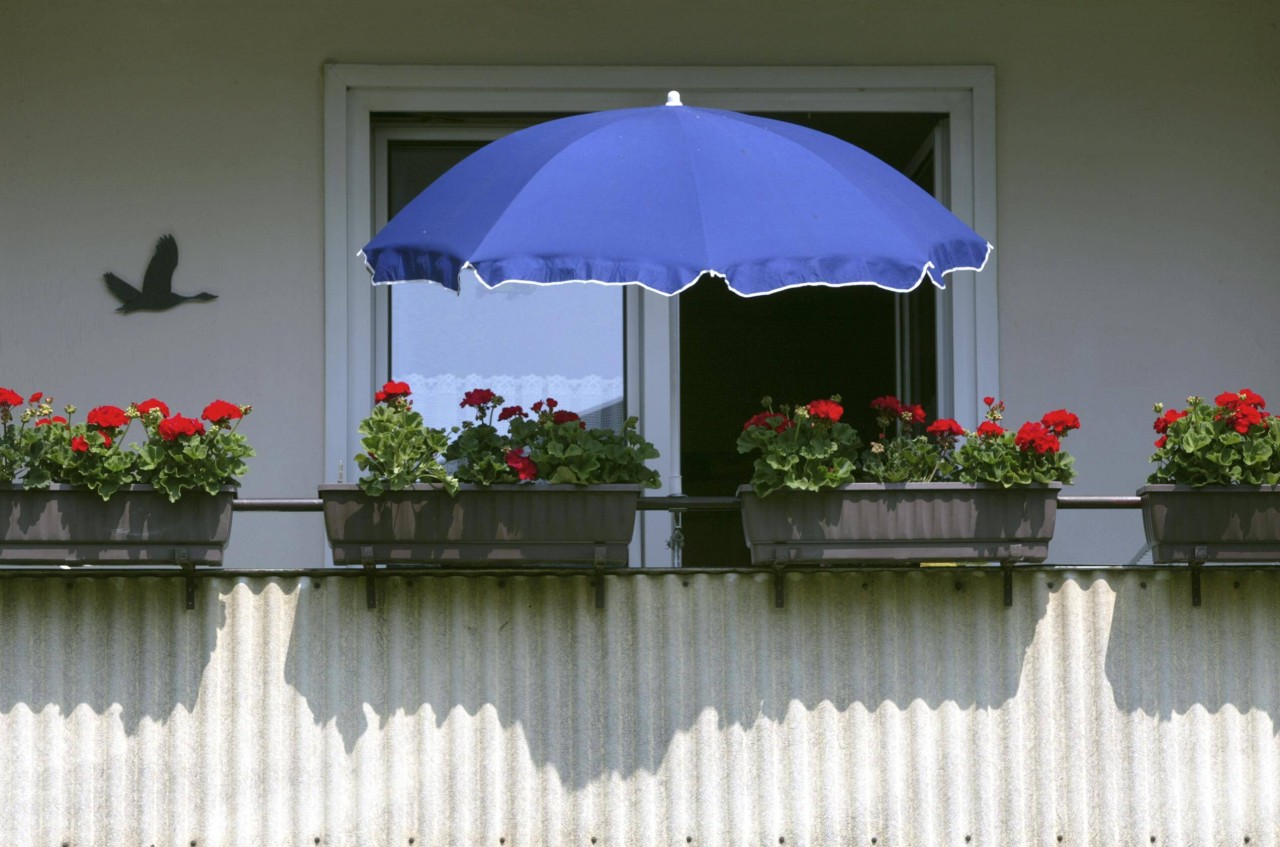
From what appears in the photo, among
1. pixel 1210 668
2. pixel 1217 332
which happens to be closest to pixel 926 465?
pixel 1210 668

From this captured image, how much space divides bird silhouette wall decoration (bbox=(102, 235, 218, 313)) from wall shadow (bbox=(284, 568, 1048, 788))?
5.96 feet

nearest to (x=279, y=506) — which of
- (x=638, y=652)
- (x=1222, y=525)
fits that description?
(x=638, y=652)

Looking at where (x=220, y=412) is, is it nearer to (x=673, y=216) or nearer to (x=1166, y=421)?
(x=673, y=216)

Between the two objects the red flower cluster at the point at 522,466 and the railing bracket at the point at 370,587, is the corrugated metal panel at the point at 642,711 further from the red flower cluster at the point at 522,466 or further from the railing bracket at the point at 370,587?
the red flower cluster at the point at 522,466

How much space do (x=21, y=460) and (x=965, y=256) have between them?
108 inches

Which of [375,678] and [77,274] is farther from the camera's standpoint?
[77,274]

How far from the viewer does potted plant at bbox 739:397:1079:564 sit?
4.92 m

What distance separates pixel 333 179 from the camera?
21.0 ft

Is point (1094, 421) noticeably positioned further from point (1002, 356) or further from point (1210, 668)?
point (1210, 668)

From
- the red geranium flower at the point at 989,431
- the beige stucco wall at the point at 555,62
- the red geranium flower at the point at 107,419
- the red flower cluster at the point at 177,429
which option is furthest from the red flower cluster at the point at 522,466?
the beige stucco wall at the point at 555,62

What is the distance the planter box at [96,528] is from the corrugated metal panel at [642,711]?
12cm

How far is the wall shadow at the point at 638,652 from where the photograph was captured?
16.4 feet

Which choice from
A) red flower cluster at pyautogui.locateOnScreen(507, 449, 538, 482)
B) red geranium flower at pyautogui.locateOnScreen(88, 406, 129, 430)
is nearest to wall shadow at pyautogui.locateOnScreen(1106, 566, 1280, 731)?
red flower cluster at pyautogui.locateOnScreen(507, 449, 538, 482)

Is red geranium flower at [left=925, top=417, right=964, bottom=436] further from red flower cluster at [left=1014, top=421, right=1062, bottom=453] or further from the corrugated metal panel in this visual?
the corrugated metal panel
